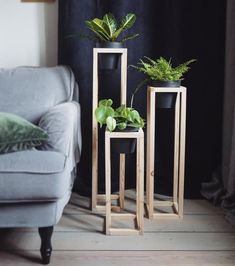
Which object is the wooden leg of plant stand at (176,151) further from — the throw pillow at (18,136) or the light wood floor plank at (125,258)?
the throw pillow at (18,136)

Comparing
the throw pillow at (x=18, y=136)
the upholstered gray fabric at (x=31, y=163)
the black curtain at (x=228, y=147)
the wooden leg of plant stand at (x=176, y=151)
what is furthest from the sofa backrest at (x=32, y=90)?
the black curtain at (x=228, y=147)

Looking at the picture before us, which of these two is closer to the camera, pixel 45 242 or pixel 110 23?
pixel 45 242

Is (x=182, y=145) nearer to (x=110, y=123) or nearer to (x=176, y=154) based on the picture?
(x=176, y=154)

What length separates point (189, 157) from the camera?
2271 mm

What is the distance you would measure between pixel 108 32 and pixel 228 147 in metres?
0.96

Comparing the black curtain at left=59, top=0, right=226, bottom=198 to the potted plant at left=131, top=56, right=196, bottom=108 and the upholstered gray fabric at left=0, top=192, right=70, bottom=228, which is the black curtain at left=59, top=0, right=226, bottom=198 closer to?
the potted plant at left=131, top=56, right=196, bottom=108

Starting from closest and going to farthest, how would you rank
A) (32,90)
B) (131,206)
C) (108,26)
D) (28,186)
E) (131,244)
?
(28,186) < (131,244) < (108,26) < (32,90) < (131,206)

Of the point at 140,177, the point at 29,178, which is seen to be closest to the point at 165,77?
the point at 140,177

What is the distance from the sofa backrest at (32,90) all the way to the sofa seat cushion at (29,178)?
55 cm

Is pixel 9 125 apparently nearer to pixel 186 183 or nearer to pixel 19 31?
pixel 19 31

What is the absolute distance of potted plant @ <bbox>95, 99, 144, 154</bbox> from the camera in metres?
1.67

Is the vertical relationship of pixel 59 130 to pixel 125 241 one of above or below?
above

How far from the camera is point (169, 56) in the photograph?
7.18ft

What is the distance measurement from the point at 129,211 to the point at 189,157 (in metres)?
0.56
